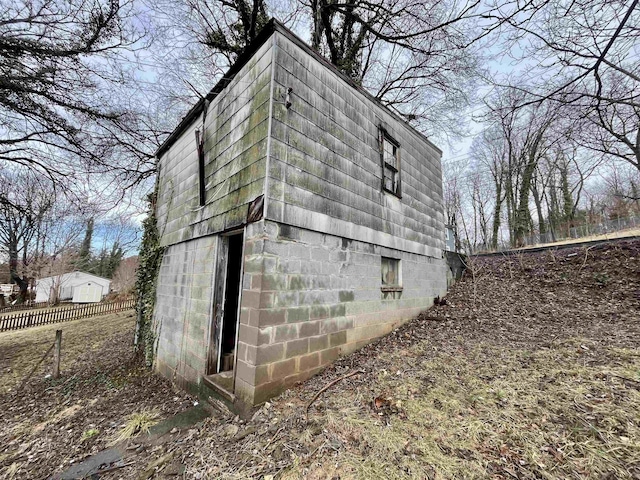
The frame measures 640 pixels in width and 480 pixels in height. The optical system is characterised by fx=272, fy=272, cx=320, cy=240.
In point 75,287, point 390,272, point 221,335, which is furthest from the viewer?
point 75,287

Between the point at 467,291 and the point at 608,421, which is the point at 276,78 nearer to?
the point at 608,421

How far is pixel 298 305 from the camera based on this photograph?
12.5ft

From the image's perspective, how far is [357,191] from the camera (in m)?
5.09

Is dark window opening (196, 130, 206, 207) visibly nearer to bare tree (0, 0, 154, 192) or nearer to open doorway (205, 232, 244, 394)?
open doorway (205, 232, 244, 394)

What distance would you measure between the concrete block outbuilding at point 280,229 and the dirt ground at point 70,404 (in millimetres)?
595

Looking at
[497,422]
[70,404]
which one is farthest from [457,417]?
[70,404]

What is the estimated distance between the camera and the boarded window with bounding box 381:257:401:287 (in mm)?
5750

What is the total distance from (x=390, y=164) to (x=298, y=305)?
4.13 metres

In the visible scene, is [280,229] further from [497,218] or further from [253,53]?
[497,218]

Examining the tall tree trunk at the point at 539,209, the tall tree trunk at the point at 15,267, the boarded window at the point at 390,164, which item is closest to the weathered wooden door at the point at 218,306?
the boarded window at the point at 390,164

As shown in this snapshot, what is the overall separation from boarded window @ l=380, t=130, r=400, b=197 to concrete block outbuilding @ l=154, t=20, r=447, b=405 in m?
0.04

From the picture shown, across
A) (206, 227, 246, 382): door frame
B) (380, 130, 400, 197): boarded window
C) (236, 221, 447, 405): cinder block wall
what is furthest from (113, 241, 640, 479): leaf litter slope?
(380, 130, 400, 197): boarded window

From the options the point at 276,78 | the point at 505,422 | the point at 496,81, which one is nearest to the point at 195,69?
the point at 276,78

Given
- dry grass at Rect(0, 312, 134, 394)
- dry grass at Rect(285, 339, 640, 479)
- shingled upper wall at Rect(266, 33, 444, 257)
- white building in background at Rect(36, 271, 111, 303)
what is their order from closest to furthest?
dry grass at Rect(285, 339, 640, 479), shingled upper wall at Rect(266, 33, 444, 257), dry grass at Rect(0, 312, 134, 394), white building in background at Rect(36, 271, 111, 303)
